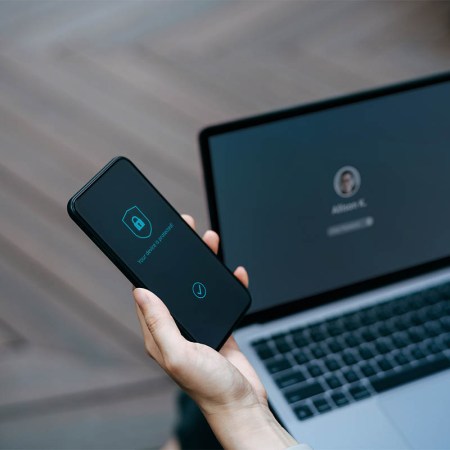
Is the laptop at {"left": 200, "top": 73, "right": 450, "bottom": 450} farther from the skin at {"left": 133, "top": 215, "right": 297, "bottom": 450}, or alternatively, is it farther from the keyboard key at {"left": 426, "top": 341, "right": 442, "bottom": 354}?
the skin at {"left": 133, "top": 215, "right": 297, "bottom": 450}

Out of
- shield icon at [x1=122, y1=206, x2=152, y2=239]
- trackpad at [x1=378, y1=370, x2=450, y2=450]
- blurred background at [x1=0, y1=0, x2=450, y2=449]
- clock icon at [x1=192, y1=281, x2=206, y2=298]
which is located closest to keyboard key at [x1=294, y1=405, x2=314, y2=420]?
trackpad at [x1=378, y1=370, x2=450, y2=450]

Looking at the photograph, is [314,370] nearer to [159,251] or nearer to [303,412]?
[303,412]

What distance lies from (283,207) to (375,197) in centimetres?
16

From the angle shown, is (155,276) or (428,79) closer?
(155,276)

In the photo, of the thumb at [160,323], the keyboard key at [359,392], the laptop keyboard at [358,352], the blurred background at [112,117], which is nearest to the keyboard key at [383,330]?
the laptop keyboard at [358,352]

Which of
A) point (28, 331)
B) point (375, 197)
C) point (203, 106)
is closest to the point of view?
point (375, 197)

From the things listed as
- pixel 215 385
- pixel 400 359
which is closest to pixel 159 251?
pixel 215 385

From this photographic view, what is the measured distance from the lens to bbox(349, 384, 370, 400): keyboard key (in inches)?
36.0

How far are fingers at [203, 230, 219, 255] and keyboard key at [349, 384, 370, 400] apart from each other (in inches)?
11.1

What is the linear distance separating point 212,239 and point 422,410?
39cm

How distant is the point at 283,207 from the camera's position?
0.99 meters

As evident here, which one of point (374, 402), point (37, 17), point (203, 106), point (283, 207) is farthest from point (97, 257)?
point (37, 17)

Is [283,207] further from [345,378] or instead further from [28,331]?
[28,331]

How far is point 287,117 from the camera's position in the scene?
0.94m
